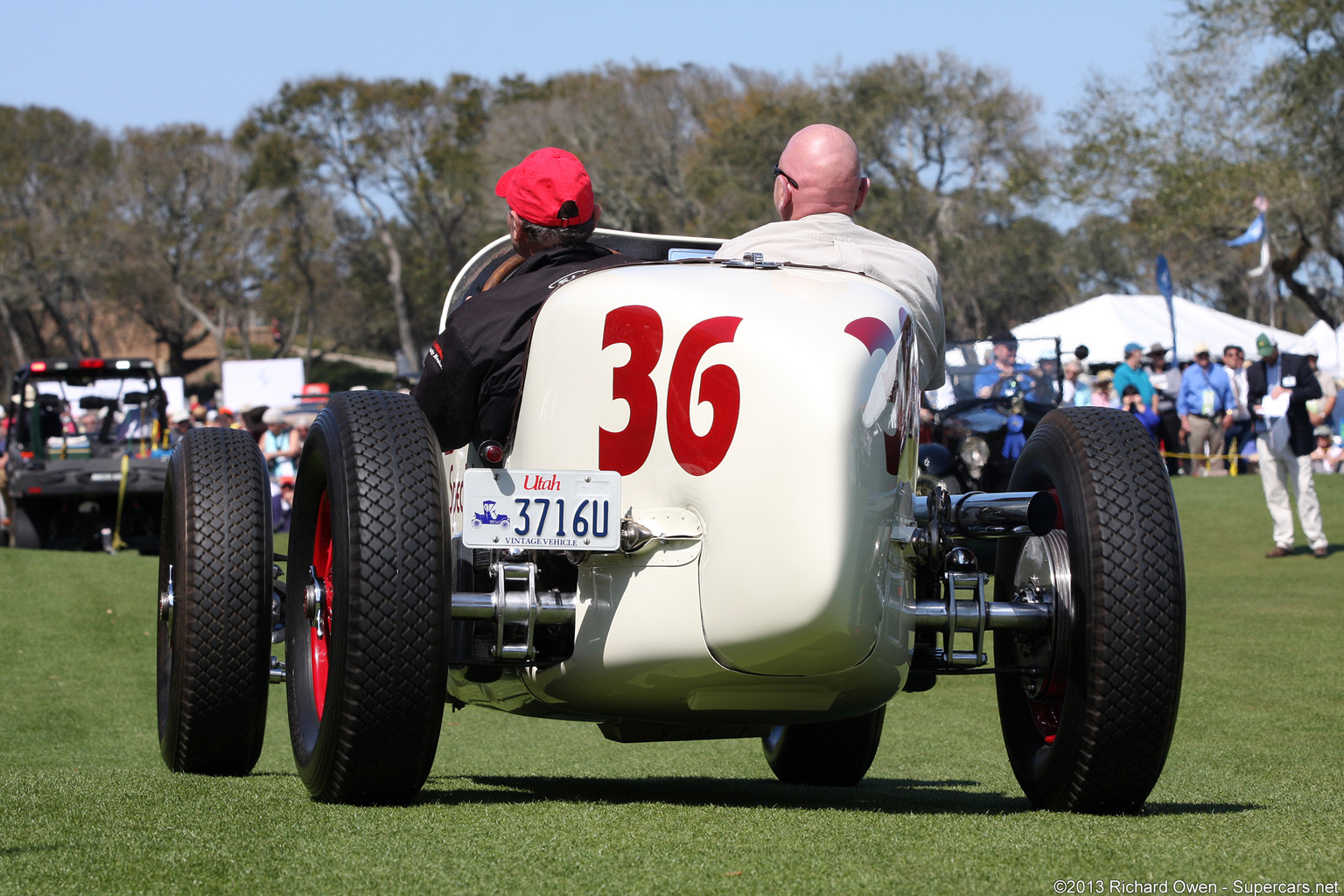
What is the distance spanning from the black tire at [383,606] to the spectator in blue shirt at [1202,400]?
62.5 feet

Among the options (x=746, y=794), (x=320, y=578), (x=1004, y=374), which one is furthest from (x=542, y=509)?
(x=1004, y=374)

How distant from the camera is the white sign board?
130ft

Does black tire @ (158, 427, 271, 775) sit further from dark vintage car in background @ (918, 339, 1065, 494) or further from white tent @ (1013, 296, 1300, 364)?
white tent @ (1013, 296, 1300, 364)

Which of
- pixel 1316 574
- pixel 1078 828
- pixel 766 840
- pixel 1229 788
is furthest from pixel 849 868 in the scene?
pixel 1316 574

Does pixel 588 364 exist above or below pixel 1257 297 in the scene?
below

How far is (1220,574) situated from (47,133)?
174 feet

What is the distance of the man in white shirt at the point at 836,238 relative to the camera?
4.04 metres

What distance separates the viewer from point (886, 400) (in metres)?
3.33

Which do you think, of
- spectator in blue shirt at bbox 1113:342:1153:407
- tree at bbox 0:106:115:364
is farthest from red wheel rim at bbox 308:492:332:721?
tree at bbox 0:106:115:364

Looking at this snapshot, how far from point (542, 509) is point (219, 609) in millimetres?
1314

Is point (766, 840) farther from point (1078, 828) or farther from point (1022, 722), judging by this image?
point (1022, 722)

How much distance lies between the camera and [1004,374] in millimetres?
12703

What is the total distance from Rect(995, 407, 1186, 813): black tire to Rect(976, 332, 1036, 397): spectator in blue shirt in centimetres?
838

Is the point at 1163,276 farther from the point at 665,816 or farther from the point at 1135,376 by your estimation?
the point at 665,816
